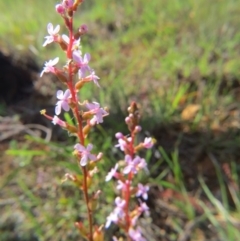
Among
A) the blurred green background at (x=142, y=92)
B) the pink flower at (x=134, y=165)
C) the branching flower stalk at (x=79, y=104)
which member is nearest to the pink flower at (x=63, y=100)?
the branching flower stalk at (x=79, y=104)

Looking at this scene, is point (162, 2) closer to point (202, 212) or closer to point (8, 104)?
point (8, 104)

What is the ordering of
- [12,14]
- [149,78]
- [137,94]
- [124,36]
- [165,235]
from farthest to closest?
[12,14], [124,36], [149,78], [137,94], [165,235]

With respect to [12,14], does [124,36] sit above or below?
below

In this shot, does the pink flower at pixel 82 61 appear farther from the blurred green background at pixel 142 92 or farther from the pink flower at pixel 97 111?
the blurred green background at pixel 142 92

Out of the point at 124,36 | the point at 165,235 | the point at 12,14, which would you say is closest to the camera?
the point at 165,235

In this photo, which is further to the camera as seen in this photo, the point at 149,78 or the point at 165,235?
the point at 149,78

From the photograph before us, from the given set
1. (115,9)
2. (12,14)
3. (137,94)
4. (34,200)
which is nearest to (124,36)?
(115,9)

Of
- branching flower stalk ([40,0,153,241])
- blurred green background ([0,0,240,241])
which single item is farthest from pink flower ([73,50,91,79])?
blurred green background ([0,0,240,241])

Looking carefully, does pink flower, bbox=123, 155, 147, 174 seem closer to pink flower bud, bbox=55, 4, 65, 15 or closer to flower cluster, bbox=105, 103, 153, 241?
flower cluster, bbox=105, 103, 153, 241

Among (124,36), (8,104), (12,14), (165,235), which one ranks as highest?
(12,14)
